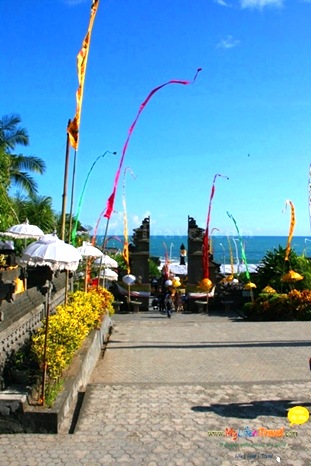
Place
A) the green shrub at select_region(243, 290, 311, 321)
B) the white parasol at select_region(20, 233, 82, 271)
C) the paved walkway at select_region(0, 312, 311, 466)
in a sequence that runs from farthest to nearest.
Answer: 1. the green shrub at select_region(243, 290, 311, 321)
2. the white parasol at select_region(20, 233, 82, 271)
3. the paved walkway at select_region(0, 312, 311, 466)

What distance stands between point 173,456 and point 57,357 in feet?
8.84

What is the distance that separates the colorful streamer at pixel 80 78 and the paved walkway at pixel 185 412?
18.2 feet

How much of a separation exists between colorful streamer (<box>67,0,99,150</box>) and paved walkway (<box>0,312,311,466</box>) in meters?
5.55

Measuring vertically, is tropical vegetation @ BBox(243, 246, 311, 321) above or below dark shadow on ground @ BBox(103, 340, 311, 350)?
above

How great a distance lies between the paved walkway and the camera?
617 centimetres

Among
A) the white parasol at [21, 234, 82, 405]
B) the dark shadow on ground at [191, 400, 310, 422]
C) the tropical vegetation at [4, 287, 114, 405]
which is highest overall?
the white parasol at [21, 234, 82, 405]

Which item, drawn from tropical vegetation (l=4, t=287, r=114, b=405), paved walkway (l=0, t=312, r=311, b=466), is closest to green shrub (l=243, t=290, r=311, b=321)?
paved walkway (l=0, t=312, r=311, b=466)

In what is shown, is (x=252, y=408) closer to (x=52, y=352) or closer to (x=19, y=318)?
(x=52, y=352)

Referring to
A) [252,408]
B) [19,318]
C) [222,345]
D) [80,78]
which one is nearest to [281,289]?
[222,345]

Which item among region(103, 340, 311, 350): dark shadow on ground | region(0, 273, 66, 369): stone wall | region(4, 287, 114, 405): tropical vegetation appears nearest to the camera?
region(0, 273, 66, 369): stone wall

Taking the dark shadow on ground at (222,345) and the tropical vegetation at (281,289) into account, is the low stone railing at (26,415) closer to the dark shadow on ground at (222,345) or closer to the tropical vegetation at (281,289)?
the dark shadow on ground at (222,345)

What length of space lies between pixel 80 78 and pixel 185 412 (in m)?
8.24

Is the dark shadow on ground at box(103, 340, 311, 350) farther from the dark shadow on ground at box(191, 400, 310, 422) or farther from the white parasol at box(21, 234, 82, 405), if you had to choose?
the dark shadow on ground at box(191, 400, 310, 422)

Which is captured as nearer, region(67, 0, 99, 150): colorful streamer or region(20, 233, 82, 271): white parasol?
region(20, 233, 82, 271): white parasol
